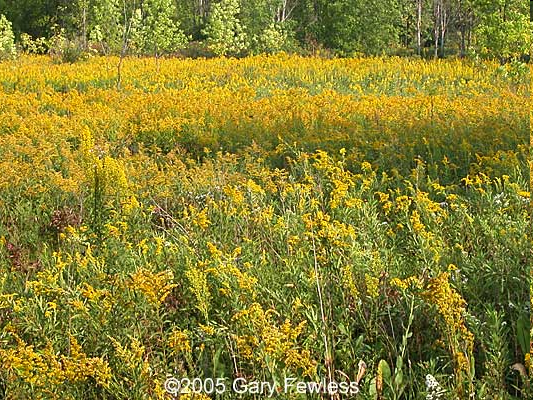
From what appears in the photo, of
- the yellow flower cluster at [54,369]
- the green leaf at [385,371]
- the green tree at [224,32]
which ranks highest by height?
the green tree at [224,32]

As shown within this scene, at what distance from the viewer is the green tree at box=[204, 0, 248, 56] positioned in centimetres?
2351

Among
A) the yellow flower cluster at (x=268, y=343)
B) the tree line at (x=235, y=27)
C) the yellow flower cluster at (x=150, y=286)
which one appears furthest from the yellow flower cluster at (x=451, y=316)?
the tree line at (x=235, y=27)

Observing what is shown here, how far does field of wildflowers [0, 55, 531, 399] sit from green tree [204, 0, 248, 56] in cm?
1681

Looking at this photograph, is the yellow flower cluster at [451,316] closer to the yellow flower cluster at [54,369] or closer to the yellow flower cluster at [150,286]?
the yellow flower cluster at [150,286]

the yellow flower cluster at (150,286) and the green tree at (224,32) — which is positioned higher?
the green tree at (224,32)

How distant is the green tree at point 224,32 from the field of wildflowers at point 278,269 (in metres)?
16.8

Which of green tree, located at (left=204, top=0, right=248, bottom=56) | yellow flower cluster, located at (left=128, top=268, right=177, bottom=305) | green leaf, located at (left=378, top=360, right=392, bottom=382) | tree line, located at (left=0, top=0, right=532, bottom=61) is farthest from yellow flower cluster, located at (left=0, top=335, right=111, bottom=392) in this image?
green tree, located at (left=204, top=0, right=248, bottom=56)

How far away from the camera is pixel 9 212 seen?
4.91 m

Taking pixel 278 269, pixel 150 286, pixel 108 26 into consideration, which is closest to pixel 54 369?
pixel 150 286

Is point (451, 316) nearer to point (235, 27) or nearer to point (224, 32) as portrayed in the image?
point (224, 32)

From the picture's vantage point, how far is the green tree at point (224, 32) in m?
23.5

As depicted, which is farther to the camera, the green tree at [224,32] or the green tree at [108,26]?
the green tree at [224,32]

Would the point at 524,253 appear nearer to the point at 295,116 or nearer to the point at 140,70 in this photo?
the point at 295,116

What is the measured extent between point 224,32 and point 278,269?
2210cm
